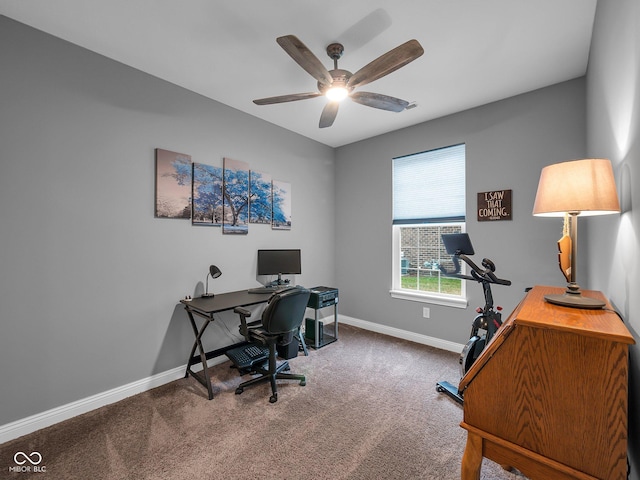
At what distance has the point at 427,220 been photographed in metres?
3.60

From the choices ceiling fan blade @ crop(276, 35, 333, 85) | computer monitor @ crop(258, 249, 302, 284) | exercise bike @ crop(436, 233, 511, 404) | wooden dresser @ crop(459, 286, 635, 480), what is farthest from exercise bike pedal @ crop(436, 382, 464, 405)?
ceiling fan blade @ crop(276, 35, 333, 85)

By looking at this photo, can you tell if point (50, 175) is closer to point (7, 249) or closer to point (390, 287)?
point (7, 249)

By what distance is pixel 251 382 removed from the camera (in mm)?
2449

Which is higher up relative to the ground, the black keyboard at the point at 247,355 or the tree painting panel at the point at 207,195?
the tree painting panel at the point at 207,195

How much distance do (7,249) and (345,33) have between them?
112 inches

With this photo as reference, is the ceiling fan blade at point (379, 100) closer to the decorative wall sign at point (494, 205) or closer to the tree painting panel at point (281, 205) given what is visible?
the decorative wall sign at point (494, 205)

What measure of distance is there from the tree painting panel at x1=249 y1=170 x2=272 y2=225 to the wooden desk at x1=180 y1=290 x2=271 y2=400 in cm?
97

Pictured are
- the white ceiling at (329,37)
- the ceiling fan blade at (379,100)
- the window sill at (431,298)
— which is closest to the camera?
the white ceiling at (329,37)

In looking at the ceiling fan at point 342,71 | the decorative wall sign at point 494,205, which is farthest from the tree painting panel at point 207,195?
the decorative wall sign at point 494,205

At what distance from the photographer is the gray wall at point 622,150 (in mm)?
1049

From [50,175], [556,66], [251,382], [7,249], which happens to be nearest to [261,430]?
[251,382]

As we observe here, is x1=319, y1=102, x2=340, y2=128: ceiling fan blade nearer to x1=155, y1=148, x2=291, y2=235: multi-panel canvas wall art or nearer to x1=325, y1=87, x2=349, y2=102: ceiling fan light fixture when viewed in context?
x1=325, y1=87, x2=349, y2=102: ceiling fan light fixture

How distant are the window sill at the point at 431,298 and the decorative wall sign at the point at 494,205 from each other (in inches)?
39.1

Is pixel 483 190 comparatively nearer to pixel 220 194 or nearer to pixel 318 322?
pixel 318 322
